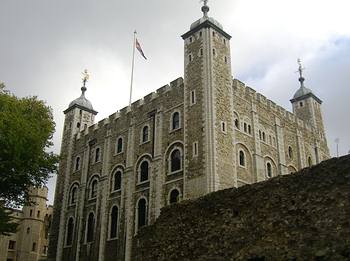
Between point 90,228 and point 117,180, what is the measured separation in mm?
4381

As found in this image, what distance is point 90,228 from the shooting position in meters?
35.3

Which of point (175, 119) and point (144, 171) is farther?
point (144, 171)

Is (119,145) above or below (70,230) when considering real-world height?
above

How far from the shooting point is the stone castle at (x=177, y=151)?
92.4 ft

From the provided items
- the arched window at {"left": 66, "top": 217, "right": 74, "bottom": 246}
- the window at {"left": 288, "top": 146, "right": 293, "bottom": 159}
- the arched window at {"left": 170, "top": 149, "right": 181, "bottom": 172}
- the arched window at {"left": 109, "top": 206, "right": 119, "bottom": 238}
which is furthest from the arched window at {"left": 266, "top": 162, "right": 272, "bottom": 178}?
the arched window at {"left": 66, "top": 217, "right": 74, "bottom": 246}

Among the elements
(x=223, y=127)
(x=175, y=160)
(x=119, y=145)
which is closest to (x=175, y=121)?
(x=175, y=160)

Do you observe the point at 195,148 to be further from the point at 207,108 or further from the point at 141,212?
the point at 141,212

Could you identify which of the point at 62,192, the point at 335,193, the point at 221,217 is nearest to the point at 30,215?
the point at 62,192

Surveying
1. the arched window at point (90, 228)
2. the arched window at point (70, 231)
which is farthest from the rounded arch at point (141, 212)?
the arched window at point (70, 231)

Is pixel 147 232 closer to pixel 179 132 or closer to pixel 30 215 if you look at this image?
pixel 179 132

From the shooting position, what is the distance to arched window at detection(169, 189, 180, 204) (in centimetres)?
2825

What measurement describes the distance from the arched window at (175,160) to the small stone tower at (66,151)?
471 inches

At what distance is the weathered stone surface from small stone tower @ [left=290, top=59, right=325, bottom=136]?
27.9m

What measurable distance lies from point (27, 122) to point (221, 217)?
1549 cm
